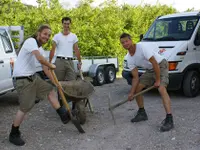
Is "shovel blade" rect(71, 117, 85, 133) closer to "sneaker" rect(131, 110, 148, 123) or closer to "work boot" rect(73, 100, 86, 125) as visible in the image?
"work boot" rect(73, 100, 86, 125)

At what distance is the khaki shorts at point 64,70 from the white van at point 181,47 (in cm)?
199

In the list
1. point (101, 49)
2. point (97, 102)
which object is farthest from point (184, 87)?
point (101, 49)

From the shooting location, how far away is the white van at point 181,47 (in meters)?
7.63

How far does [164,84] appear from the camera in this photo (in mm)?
5465

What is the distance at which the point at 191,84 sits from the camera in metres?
7.92

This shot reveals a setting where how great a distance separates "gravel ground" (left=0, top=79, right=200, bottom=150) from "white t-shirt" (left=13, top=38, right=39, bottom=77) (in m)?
1.10

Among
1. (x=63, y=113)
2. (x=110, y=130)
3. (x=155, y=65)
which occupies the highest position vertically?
(x=155, y=65)

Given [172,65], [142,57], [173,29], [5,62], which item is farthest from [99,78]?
[142,57]

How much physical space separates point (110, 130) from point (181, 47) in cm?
320

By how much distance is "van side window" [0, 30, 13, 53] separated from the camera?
754 cm

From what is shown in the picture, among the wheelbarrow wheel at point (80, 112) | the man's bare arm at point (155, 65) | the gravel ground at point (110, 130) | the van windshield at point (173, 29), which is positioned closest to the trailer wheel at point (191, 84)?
the gravel ground at point (110, 130)

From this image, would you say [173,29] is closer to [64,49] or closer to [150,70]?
[150,70]

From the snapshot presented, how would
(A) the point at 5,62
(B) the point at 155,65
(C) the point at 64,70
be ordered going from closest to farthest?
(B) the point at 155,65, (C) the point at 64,70, (A) the point at 5,62

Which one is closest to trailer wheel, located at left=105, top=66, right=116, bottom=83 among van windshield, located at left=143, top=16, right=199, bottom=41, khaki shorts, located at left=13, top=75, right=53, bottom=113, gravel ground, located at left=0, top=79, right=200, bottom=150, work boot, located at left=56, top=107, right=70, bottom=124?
van windshield, located at left=143, top=16, right=199, bottom=41
